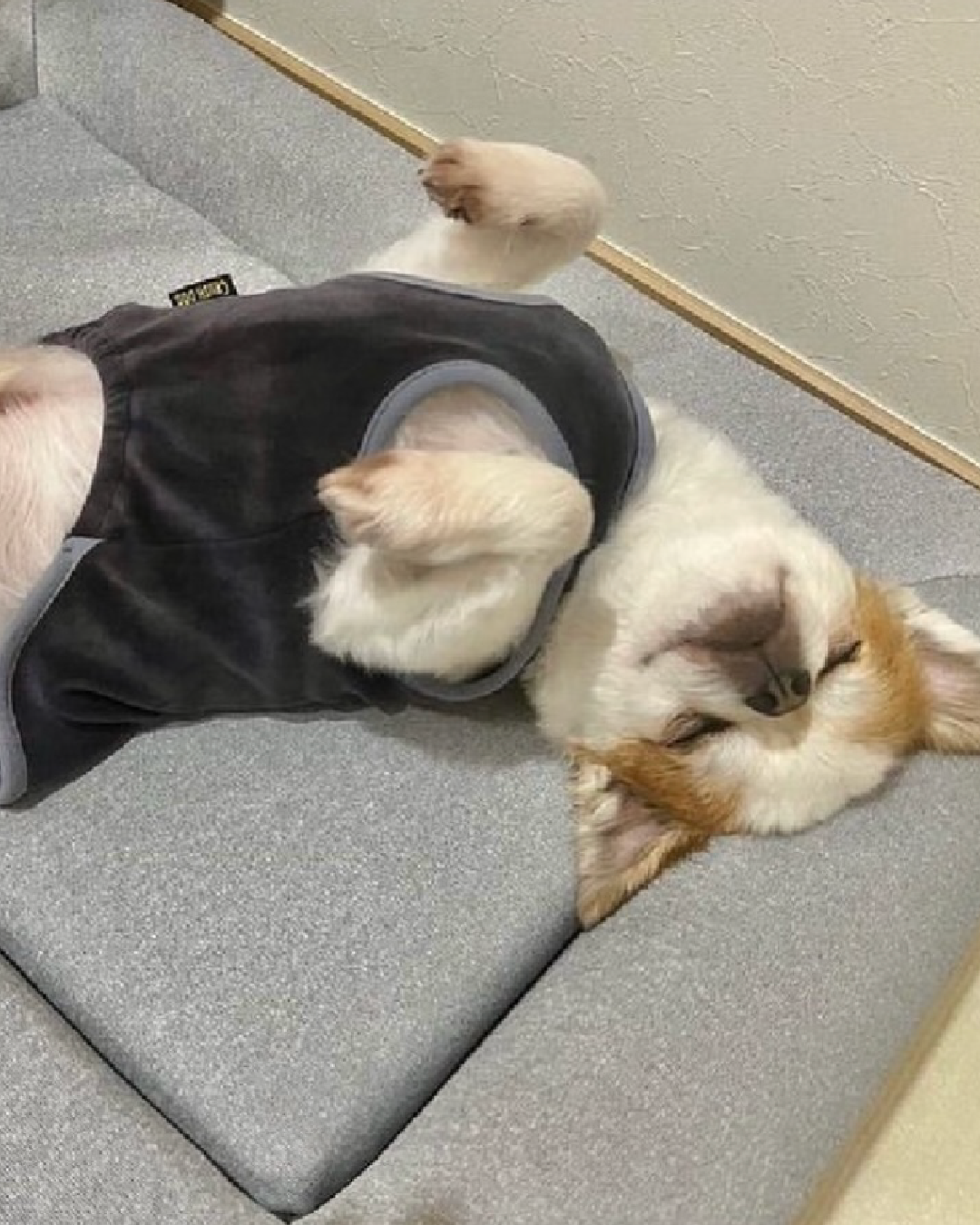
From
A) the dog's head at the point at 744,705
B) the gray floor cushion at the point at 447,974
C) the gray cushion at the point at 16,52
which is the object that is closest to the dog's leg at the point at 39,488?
the gray floor cushion at the point at 447,974

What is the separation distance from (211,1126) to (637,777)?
513 mm

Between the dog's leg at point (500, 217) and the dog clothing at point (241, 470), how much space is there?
141mm

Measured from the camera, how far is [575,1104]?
1358mm

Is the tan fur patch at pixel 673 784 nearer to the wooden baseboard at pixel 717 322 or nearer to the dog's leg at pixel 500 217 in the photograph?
the dog's leg at pixel 500 217

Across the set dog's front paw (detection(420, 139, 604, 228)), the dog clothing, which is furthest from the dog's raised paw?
the dog clothing

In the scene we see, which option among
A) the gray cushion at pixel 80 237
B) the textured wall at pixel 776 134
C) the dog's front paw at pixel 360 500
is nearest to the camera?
the dog's front paw at pixel 360 500

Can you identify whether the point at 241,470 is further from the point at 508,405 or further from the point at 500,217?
the point at 500,217

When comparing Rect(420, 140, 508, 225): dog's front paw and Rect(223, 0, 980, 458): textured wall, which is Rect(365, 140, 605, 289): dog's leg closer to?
Rect(420, 140, 508, 225): dog's front paw

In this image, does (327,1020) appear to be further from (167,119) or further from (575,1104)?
(167,119)

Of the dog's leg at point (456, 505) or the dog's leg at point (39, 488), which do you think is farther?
the dog's leg at point (39, 488)

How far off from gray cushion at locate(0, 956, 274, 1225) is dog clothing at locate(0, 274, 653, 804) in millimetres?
273

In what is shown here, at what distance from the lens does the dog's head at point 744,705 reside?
Answer: 136 centimetres

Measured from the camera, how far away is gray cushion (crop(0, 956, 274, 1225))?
1273 millimetres

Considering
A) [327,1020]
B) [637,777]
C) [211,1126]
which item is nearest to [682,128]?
[637,777]
